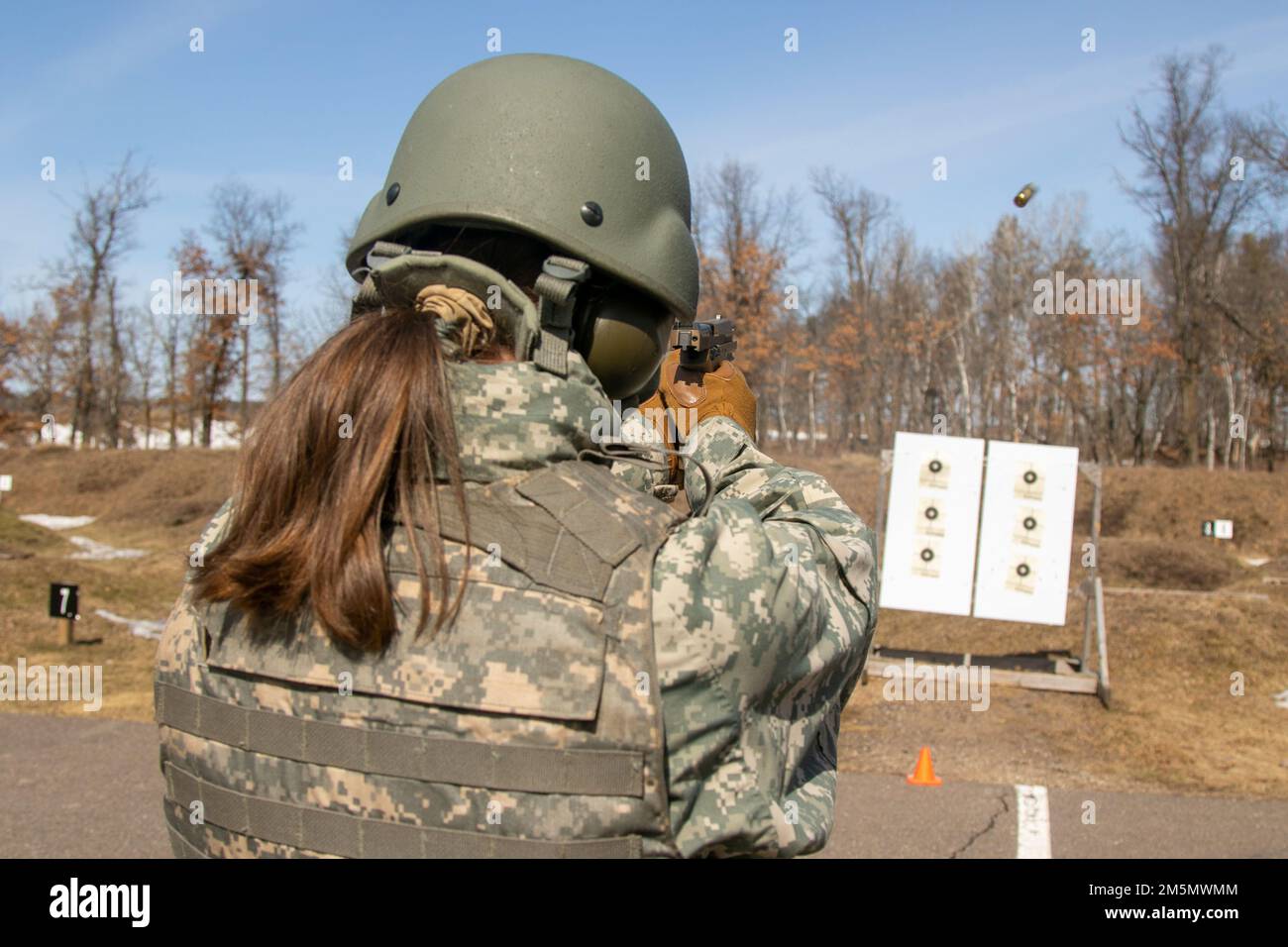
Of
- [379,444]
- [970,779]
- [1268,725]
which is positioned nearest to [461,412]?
[379,444]

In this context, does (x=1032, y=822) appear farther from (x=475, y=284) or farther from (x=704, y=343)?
(x=475, y=284)

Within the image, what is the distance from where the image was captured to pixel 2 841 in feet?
16.2

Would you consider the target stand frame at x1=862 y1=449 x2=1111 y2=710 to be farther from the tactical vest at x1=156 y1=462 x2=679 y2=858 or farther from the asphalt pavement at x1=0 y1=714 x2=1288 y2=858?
the tactical vest at x1=156 y1=462 x2=679 y2=858

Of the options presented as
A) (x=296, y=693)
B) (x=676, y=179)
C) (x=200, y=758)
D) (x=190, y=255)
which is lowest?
(x=200, y=758)

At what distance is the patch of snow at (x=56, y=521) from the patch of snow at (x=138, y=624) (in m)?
15.8

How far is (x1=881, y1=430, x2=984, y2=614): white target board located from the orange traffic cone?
3.39 m

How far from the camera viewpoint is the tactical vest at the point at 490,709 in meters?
1.27

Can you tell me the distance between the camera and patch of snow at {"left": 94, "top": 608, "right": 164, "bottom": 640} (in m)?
11.1

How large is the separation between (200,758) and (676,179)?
121 cm

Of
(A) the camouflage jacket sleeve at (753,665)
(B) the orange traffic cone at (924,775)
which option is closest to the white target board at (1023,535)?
(B) the orange traffic cone at (924,775)

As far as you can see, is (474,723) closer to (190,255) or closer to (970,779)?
(970,779)

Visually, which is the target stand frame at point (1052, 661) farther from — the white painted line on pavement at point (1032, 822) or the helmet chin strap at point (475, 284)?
the helmet chin strap at point (475, 284)
